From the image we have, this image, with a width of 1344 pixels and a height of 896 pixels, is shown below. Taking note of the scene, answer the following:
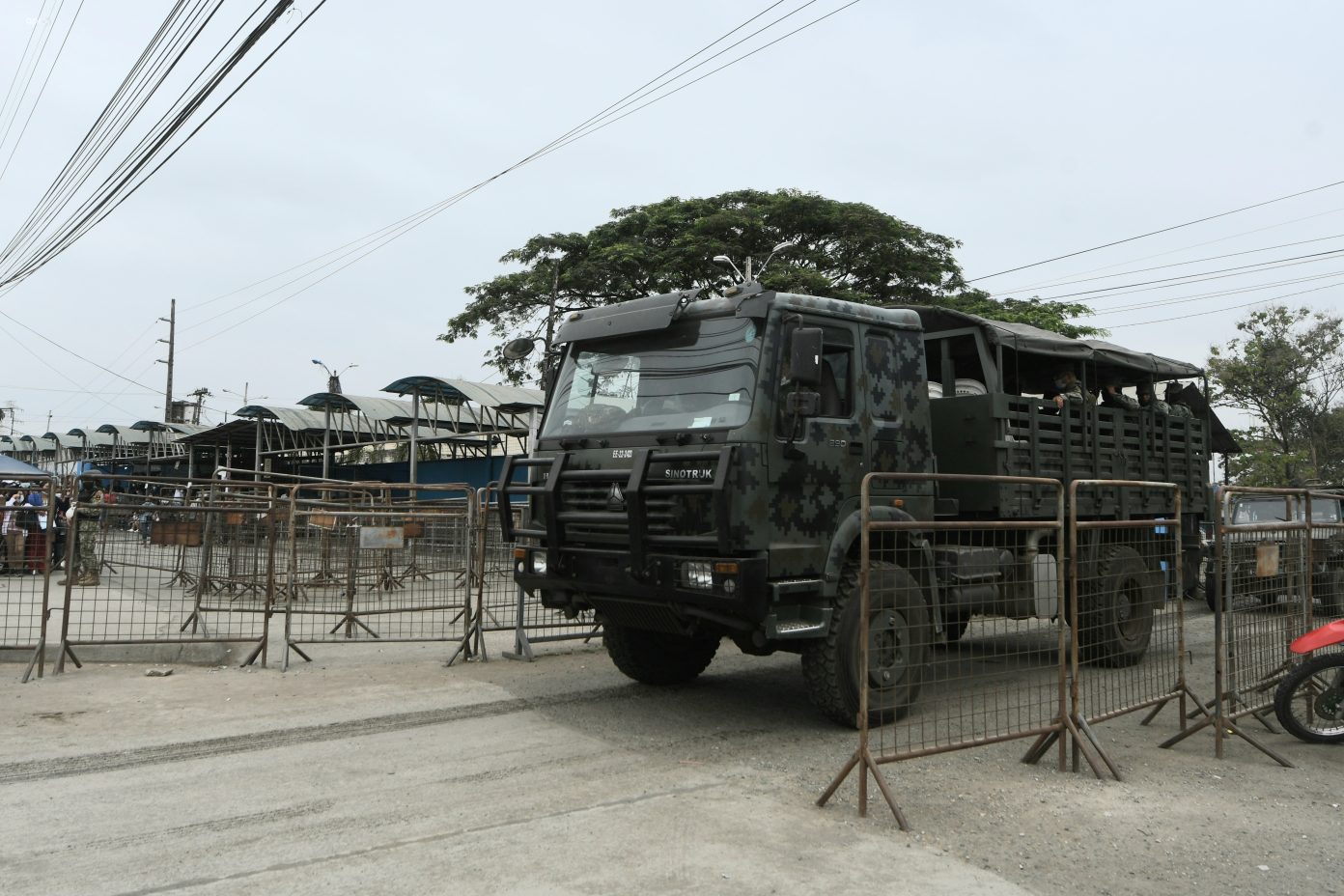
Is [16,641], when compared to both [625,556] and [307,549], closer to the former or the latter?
[307,549]

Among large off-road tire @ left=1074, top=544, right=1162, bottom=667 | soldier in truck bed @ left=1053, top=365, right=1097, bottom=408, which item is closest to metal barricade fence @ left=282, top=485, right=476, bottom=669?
large off-road tire @ left=1074, top=544, right=1162, bottom=667

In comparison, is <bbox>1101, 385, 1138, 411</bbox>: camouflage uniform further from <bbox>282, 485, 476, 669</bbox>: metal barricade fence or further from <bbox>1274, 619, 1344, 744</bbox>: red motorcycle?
<bbox>282, 485, 476, 669</bbox>: metal barricade fence

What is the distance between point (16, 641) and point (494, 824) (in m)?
6.57

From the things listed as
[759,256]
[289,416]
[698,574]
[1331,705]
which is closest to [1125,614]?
[1331,705]

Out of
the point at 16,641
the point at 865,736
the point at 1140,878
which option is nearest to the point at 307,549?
the point at 16,641

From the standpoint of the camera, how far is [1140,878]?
13.8ft

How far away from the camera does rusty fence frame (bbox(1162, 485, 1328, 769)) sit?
243 inches

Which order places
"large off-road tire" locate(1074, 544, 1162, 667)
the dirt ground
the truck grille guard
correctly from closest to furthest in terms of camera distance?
the dirt ground → the truck grille guard → "large off-road tire" locate(1074, 544, 1162, 667)

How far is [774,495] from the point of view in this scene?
6203 mm

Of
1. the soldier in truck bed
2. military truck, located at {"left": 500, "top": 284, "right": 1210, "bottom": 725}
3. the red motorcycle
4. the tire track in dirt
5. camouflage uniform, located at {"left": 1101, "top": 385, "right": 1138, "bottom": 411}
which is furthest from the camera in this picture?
camouflage uniform, located at {"left": 1101, "top": 385, "right": 1138, "bottom": 411}

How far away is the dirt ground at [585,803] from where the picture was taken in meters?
4.15

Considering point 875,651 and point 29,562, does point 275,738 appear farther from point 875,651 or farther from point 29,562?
point 29,562

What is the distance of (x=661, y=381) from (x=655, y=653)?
2.54 metres

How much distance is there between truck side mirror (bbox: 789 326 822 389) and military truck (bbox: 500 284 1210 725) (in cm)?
1
